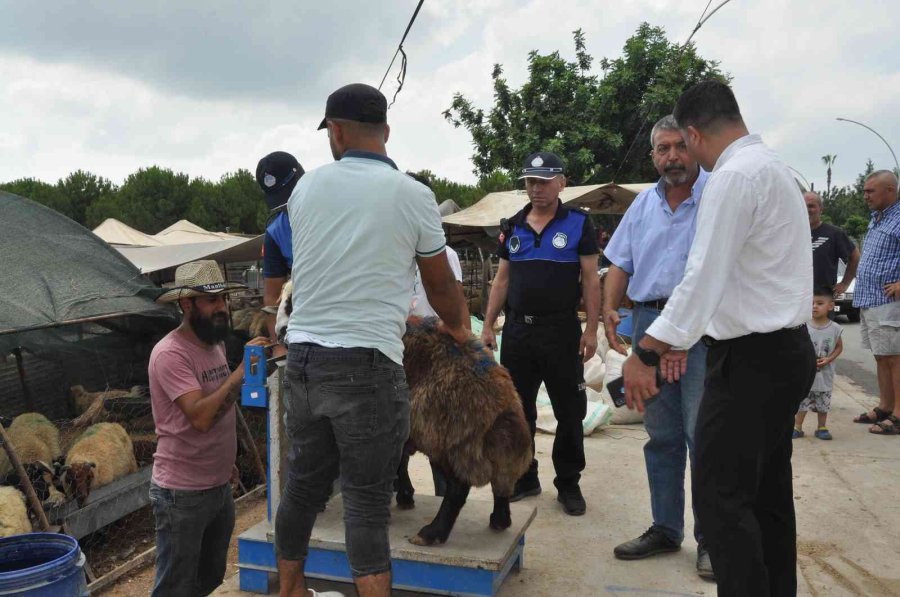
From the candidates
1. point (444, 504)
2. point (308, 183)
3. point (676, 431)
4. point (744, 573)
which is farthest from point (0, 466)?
point (744, 573)

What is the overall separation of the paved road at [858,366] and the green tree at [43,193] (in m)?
32.0

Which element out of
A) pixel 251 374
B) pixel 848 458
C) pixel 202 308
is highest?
pixel 202 308

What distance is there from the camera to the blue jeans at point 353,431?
235cm

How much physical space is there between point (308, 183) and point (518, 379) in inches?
90.6

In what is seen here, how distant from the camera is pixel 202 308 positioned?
313 centimetres

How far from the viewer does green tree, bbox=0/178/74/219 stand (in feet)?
108

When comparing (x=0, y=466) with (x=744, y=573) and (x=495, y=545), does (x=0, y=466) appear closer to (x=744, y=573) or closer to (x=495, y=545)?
(x=495, y=545)

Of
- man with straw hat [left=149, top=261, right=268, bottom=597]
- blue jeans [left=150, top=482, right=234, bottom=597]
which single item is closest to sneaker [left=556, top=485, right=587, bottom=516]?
man with straw hat [left=149, top=261, right=268, bottom=597]

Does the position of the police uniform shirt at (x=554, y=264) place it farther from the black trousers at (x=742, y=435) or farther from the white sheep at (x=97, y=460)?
the white sheep at (x=97, y=460)

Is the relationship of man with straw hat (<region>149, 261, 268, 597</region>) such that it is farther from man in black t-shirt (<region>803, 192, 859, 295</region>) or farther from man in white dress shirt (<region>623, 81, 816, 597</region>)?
man in black t-shirt (<region>803, 192, 859, 295</region>)

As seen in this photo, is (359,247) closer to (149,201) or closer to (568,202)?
(568,202)

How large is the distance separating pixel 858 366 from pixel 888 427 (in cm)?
480

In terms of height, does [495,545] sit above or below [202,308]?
below

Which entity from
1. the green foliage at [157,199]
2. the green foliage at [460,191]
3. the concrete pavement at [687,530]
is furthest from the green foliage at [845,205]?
the concrete pavement at [687,530]
